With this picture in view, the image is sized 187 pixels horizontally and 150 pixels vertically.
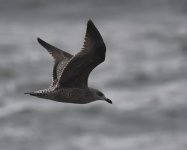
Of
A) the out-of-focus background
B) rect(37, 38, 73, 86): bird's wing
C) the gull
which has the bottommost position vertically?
the gull

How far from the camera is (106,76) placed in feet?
81.7

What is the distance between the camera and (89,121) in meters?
22.9

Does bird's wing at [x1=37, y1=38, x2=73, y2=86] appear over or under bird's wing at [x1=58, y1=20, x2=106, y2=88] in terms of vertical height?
over

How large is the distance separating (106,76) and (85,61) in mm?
14143

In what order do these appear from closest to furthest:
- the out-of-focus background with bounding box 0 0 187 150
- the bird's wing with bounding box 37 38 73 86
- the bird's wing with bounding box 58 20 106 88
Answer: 1. the bird's wing with bounding box 58 20 106 88
2. the bird's wing with bounding box 37 38 73 86
3. the out-of-focus background with bounding box 0 0 187 150

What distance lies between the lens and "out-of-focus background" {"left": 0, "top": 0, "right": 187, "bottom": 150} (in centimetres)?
2230

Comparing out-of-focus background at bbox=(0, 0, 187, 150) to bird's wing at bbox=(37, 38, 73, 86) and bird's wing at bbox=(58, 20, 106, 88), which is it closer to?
bird's wing at bbox=(37, 38, 73, 86)

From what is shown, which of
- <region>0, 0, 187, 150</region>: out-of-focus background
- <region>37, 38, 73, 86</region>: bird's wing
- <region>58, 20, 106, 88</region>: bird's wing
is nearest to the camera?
<region>58, 20, 106, 88</region>: bird's wing

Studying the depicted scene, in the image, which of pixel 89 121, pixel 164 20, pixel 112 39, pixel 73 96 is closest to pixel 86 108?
pixel 89 121

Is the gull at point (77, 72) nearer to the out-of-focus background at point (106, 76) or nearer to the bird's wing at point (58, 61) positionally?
the bird's wing at point (58, 61)

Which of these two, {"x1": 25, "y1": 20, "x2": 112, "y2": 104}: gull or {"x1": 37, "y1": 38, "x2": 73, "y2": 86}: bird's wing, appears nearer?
{"x1": 25, "y1": 20, "x2": 112, "y2": 104}: gull

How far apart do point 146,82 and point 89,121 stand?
102 inches

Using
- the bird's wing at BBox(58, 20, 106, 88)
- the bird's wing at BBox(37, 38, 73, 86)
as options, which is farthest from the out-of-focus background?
the bird's wing at BBox(58, 20, 106, 88)

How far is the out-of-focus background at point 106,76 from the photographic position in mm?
22297
